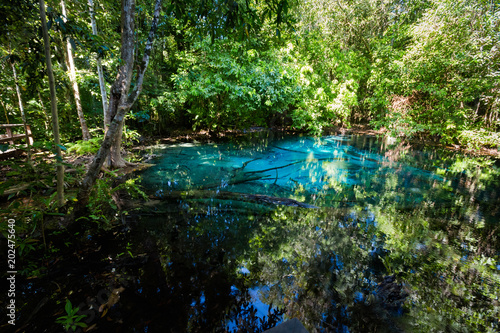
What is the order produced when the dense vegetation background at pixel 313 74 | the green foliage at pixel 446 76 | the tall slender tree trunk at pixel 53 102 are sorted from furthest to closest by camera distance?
the green foliage at pixel 446 76 → the dense vegetation background at pixel 313 74 → the tall slender tree trunk at pixel 53 102

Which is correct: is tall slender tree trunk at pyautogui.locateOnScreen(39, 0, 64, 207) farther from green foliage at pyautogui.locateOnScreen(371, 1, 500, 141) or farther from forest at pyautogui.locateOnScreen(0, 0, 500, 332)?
green foliage at pyautogui.locateOnScreen(371, 1, 500, 141)

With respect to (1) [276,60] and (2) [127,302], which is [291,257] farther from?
(1) [276,60]

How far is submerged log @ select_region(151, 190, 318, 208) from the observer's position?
4.17m

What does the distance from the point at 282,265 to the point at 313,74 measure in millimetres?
11589

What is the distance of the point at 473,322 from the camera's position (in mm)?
1892

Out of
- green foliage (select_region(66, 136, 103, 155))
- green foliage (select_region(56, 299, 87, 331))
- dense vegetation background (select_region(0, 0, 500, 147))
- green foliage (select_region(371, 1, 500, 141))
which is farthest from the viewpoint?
green foliage (select_region(371, 1, 500, 141))

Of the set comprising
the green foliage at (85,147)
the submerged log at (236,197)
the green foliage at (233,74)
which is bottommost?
the submerged log at (236,197)

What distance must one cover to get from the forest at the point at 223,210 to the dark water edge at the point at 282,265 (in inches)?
0.8

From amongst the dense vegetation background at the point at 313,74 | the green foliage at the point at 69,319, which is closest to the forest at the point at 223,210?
the green foliage at the point at 69,319

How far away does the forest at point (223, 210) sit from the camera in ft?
6.20

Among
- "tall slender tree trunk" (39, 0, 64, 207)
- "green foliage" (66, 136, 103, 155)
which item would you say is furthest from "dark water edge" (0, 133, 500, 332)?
"green foliage" (66, 136, 103, 155)

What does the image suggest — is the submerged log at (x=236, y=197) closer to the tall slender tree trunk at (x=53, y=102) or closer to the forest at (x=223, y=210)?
the forest at (x=223, y=210)

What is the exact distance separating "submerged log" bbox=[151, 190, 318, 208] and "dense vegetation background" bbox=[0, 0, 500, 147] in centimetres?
371

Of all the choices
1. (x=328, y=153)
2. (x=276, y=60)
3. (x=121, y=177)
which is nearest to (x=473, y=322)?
(x=121, y=177)
